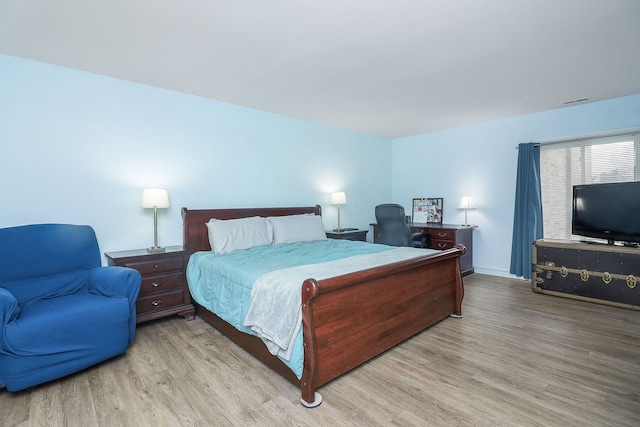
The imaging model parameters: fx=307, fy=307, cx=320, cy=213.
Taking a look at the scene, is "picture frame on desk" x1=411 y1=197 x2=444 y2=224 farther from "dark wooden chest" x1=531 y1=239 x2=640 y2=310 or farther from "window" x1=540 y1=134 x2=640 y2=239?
"dark wooden chest" x1=531 y1=239 x2=640 y2=310

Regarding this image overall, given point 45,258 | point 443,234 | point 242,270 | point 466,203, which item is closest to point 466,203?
point 466,203

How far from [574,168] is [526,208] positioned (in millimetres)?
755

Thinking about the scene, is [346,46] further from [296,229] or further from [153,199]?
[153,199]

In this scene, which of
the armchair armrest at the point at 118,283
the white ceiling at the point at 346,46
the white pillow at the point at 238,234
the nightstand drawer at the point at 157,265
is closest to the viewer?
the white ceiling at the point at 346,46

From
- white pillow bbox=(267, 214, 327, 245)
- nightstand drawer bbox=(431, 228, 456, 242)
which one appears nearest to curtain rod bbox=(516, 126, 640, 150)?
nightstand drawer bbox=(431, 228, 456, 242)

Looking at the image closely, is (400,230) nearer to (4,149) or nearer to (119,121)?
(119,121)

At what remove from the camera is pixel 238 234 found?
330 cm

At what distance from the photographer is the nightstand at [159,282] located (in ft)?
9.21

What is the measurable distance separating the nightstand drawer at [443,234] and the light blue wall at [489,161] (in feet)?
2.39

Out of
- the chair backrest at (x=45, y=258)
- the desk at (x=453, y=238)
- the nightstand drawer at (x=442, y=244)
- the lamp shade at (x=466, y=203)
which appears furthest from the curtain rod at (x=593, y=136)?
the chair backrest at (x=45, y=258)

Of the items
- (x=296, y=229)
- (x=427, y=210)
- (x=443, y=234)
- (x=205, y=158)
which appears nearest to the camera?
(x=205, y=158)

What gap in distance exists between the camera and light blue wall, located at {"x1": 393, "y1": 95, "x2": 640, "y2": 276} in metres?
3.85

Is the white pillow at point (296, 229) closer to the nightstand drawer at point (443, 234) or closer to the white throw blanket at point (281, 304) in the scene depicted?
the white throw blanket at point (281, 304)

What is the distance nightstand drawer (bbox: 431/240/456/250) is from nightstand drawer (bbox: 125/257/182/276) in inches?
141
